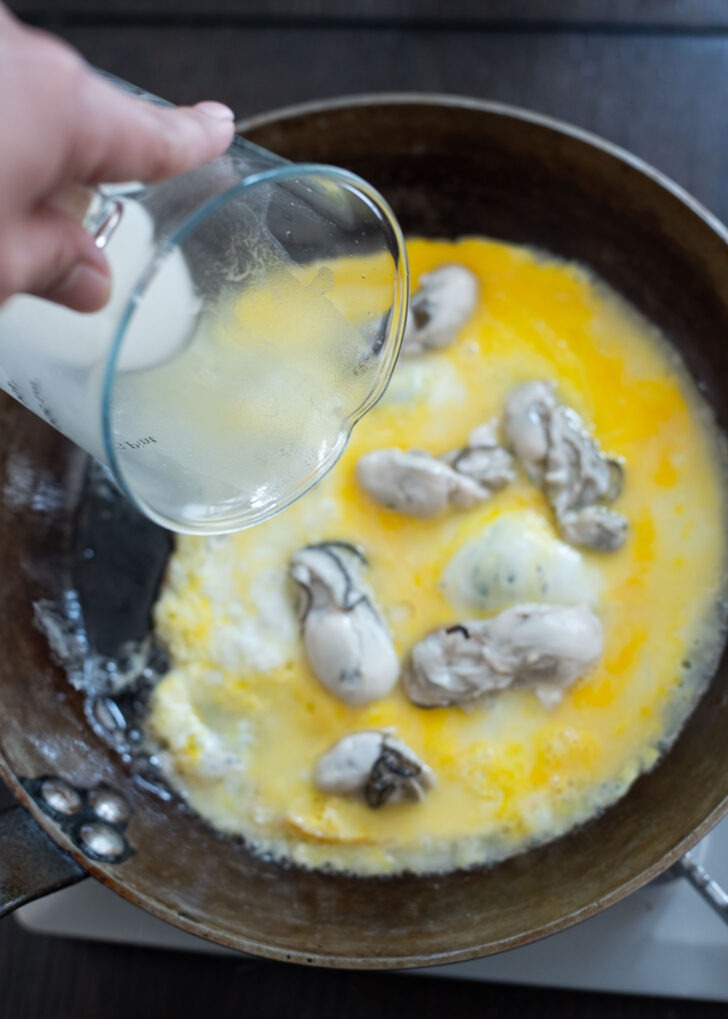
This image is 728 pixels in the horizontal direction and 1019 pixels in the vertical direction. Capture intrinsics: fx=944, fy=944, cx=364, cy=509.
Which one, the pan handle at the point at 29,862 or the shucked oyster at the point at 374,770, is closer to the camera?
the pan handle at the point at 29,862

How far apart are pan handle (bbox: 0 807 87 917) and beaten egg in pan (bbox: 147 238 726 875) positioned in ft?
0.70

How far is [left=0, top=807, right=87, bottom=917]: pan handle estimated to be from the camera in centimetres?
88

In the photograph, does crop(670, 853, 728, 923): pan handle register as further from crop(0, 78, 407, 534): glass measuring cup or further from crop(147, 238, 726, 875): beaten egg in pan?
crop(0, 78, 407, 534): glass measuring cup

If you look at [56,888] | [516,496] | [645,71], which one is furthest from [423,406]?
[56,888]

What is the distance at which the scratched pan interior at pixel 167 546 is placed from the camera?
96 cm

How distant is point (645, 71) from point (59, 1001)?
139 cm

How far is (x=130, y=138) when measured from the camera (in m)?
0.55

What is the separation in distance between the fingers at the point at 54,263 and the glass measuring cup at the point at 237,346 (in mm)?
72

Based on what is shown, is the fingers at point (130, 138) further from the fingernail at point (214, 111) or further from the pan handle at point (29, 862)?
the pan handle at point (29, 862)

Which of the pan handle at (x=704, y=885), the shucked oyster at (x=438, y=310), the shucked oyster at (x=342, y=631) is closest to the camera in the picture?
the pan handle at (x=704, y=885)

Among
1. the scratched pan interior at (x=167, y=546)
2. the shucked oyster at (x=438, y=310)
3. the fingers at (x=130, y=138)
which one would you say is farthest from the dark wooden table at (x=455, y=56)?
the fingers at (x=130, y=138)

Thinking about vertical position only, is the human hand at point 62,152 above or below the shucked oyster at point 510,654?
above

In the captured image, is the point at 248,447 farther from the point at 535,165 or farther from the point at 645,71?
the point at 645,71

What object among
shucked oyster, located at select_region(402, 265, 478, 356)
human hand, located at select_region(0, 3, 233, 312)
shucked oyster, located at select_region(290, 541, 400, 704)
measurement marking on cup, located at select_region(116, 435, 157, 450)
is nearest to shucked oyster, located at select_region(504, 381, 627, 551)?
shucked oyster, located at select_region(402, 265, 478, 356)
